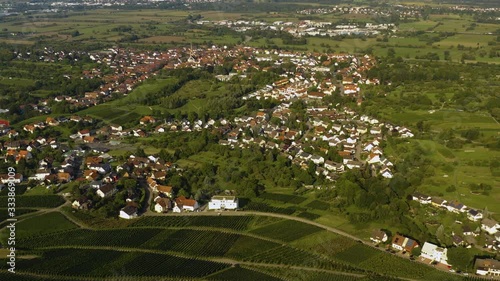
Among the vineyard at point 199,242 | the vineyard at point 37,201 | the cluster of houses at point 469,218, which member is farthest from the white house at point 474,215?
the vineyard at point 37,201

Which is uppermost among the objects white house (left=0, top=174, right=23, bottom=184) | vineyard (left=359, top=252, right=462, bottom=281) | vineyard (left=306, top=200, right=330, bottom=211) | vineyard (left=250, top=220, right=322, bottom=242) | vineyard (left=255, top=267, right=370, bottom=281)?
white house (left=0, top=174, right=23, bottom=184)

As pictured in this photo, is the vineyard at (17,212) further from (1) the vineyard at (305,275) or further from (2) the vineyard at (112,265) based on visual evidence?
(1) the vineyard at (305,275)

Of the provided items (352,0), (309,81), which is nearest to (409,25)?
(352,0)

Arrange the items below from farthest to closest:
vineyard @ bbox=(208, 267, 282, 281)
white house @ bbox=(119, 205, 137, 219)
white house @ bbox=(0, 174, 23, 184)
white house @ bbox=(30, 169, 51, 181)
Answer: white house @ bbox=(30, 169, 51, 181) < white house @ bbox=(0, 174, 23, 184) < white house @ bbox=(119, 205, 137, 219) < vineyard @ bbox=(208, 267, 282, 281)

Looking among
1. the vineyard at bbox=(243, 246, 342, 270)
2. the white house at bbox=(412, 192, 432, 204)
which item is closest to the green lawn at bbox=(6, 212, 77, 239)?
the vineyard at bbox=(243, 246, 342, 270)

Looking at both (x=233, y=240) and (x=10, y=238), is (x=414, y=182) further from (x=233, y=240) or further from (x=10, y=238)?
(x=10, y=238)

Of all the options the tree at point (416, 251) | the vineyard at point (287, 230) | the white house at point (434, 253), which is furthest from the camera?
the vineyard at point (287, 230)

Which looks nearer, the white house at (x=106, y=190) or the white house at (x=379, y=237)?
the white house at (x=379, y=237)

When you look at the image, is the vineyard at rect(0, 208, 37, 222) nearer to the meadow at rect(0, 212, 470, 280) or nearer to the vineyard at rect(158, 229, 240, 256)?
the meadow at rect(0, 212, 470, 280)
